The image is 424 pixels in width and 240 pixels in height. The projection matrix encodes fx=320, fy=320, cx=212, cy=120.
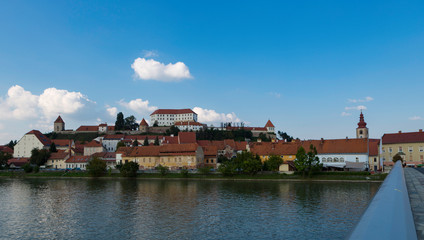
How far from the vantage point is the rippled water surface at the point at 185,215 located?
20.3m

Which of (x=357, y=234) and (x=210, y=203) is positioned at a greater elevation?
(x=357, y=234)

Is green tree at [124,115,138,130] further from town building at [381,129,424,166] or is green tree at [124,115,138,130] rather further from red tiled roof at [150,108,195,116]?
town building at [381,129,424,166]

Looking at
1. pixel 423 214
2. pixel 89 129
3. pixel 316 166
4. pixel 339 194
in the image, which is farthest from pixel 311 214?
pixel 89 129

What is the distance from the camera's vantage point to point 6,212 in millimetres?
28469

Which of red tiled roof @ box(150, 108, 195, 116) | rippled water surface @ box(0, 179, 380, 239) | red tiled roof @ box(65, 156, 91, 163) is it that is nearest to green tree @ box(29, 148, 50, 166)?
red tiled roof @ box(65, 156, 91, 163)

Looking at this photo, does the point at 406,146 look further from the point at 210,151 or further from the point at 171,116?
the point at 171,116

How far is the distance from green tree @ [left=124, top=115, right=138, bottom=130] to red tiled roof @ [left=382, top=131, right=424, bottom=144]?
104449 mm

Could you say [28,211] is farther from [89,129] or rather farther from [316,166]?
[89,129]

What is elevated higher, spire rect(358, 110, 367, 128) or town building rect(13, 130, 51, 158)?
spire rect(358, 110, 367, 128)

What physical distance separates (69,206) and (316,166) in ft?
123

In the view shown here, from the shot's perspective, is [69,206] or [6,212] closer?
[6,212]

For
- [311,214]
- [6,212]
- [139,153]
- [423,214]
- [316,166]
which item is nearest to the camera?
[423,214]

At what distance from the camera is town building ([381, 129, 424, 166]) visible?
64.2 meters

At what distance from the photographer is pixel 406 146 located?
6625 centimetres
